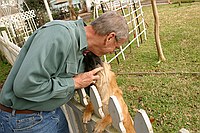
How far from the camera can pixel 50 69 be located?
54.1 inches

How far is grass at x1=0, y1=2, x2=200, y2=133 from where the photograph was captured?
313 cm

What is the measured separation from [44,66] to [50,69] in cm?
5

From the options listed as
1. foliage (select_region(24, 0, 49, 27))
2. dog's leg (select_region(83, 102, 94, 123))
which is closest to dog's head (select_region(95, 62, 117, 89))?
dog's leg (select_region(83, 102, 94, 123))

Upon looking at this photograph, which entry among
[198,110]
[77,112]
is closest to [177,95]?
[198,110]

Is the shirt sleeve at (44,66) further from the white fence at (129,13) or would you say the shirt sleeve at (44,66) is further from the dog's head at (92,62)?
the white fence at (129,13)

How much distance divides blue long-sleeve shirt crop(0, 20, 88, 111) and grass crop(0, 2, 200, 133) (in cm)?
186

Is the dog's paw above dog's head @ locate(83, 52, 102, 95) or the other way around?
the other way around

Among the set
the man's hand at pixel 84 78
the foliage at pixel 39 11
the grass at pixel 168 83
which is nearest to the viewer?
the man's hand at pixel 84 78

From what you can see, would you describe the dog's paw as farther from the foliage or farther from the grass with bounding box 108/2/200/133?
the foliage

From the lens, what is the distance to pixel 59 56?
1.36m

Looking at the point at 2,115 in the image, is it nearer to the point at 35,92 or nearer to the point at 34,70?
the point at 35,92

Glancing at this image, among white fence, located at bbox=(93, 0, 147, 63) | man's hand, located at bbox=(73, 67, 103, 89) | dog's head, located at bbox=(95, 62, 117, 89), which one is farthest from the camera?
white fence, located at bbox=(93, 0, 147, 63)

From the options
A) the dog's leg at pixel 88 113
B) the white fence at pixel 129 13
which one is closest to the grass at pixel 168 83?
the white fence at pixel 129 13

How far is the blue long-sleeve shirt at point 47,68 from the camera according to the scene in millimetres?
1304
